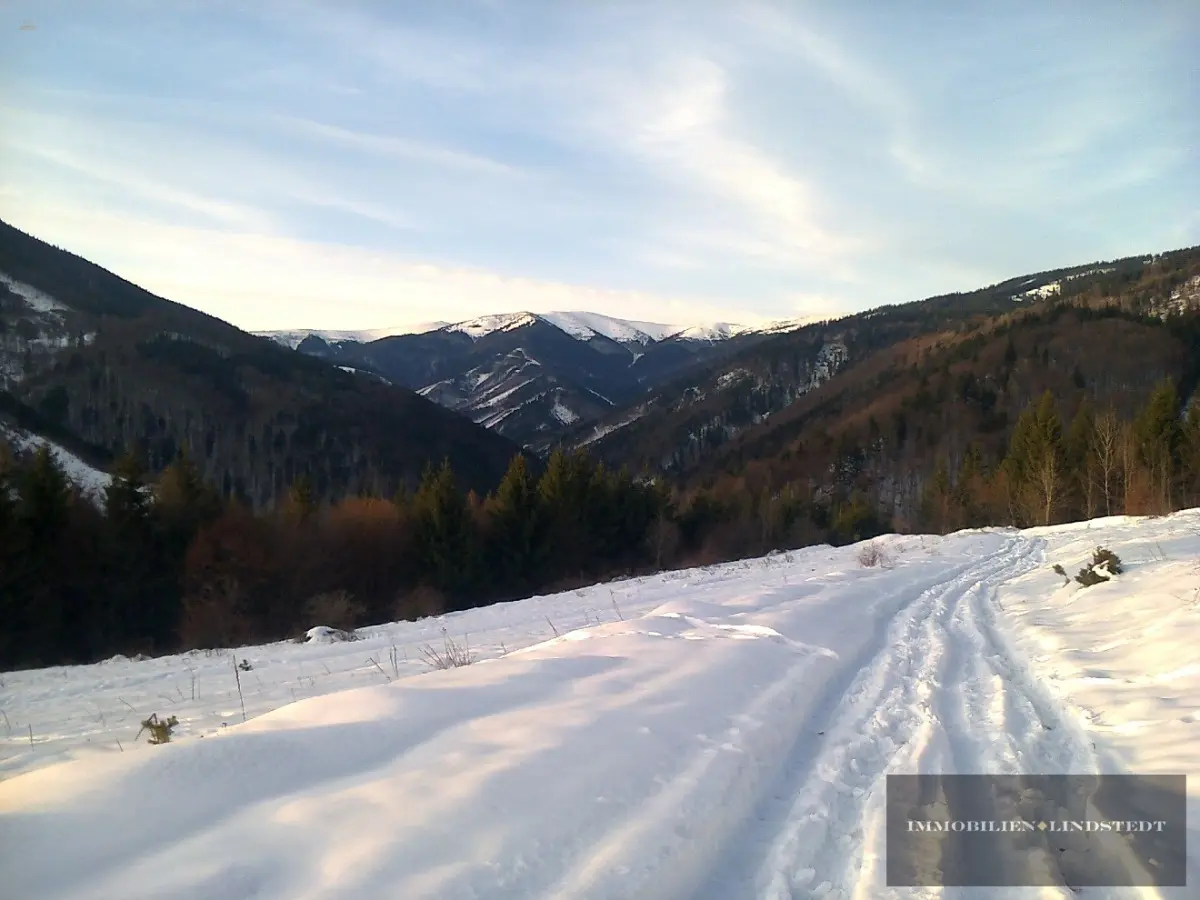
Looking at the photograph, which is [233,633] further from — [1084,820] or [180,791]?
[1084,820]

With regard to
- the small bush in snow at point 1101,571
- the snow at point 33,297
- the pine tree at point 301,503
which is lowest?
the small bush in snow at point 1101,571

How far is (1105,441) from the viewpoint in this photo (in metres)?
42.0

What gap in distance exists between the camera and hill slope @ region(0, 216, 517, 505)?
120 m

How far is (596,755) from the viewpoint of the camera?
4.33 metres

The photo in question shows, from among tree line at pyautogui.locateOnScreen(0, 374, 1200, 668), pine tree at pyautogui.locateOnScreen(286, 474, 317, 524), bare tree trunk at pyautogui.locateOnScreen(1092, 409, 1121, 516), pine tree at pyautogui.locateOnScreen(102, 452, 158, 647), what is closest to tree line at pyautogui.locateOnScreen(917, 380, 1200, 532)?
bare tree trunk at pyautogui.locateOnScreen(1092, 409, 1121, 516)

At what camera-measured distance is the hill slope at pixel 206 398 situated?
120250 mm

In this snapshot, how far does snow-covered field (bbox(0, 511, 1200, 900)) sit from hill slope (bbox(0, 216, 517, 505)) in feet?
325

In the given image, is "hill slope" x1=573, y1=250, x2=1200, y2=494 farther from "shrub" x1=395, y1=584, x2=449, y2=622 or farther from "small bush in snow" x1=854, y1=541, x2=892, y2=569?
"small bush in snow" x1=854, y1=541, x2=892, y2=569

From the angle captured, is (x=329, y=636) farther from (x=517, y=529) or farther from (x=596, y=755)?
(x=517, y=529)

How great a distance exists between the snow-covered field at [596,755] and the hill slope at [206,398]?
99.2 metres

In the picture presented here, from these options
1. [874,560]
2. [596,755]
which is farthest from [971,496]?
[596,755]

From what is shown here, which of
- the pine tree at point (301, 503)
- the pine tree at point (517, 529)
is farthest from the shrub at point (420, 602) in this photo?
the pine tree at point (301, 503)

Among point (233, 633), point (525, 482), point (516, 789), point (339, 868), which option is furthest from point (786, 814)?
point (525, 482)

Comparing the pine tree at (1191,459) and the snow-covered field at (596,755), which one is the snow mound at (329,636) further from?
the pine tree at (1191,459)
